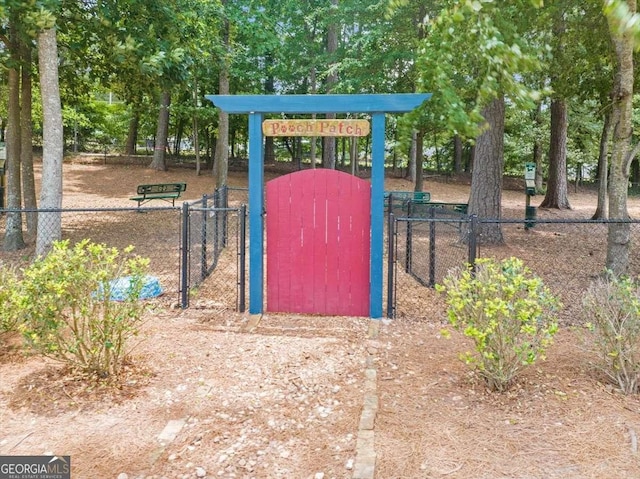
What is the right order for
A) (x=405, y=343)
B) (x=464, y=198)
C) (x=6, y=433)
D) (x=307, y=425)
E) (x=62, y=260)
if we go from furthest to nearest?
(x=464, y=198), (x=405, y=343), (x=62, y=260), (x=307, y=425), (x=6, y=433)

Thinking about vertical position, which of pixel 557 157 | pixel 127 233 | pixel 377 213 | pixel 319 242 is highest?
pixel 557 157

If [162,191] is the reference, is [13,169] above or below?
above

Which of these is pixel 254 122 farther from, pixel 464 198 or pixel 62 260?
pixel 464 198

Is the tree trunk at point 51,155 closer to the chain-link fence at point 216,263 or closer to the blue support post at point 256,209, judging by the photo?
the chain-link fence at point 216,263

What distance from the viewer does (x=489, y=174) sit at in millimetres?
10836

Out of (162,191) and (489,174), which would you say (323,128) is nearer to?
(489,174)

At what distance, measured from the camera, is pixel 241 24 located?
13266 mm

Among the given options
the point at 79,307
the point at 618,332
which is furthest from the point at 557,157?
the point at 79,307

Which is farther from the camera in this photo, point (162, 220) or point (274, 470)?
point (162, 220)

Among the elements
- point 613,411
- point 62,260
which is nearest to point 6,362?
point 62,260

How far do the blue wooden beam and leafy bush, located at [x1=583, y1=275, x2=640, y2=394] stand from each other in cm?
253

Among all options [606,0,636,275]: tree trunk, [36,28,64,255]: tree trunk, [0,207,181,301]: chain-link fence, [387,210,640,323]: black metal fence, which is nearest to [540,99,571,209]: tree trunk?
[387,210,640,323]: black metal fence

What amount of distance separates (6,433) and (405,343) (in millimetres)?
3357

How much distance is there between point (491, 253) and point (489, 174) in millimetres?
1727
